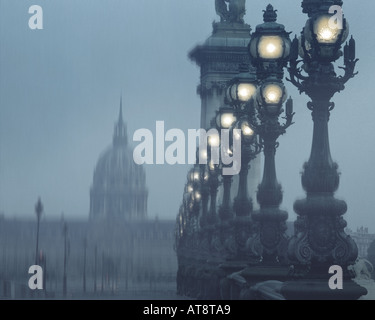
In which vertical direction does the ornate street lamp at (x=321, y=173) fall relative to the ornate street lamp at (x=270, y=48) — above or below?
below

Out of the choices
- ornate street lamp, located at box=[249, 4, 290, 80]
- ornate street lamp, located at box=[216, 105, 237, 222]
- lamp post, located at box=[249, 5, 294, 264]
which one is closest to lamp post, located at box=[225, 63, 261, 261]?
ornate street lamp, located at box=[216, 105, 237, 222]

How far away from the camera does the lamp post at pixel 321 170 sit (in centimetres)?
1830

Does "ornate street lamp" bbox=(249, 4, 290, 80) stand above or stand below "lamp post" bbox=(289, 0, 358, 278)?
above

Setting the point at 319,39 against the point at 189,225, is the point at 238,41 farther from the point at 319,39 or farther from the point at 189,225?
the point at 319,39

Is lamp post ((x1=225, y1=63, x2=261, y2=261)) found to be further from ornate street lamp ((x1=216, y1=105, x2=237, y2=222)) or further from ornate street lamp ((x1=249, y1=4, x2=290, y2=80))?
ornate street lamp ((x1=249, y1=4, x2=290, y2=80))

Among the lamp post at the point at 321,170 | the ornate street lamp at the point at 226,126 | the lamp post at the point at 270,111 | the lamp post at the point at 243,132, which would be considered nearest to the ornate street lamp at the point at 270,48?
the lamp post at the point at 270,111

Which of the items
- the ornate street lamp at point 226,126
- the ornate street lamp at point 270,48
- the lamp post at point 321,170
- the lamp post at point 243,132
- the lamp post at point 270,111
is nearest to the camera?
the lamp post at point 321,170

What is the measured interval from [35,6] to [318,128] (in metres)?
9.41

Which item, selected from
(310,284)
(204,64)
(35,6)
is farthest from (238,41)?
(310,284)

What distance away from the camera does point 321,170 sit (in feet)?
61.2

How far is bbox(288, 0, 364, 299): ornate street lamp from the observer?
60.0 ft

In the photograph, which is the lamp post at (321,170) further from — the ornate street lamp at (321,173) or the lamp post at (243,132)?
the lamp post at (243,132)

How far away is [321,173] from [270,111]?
5.82m

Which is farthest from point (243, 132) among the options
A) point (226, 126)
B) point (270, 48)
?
point (270, 48)
